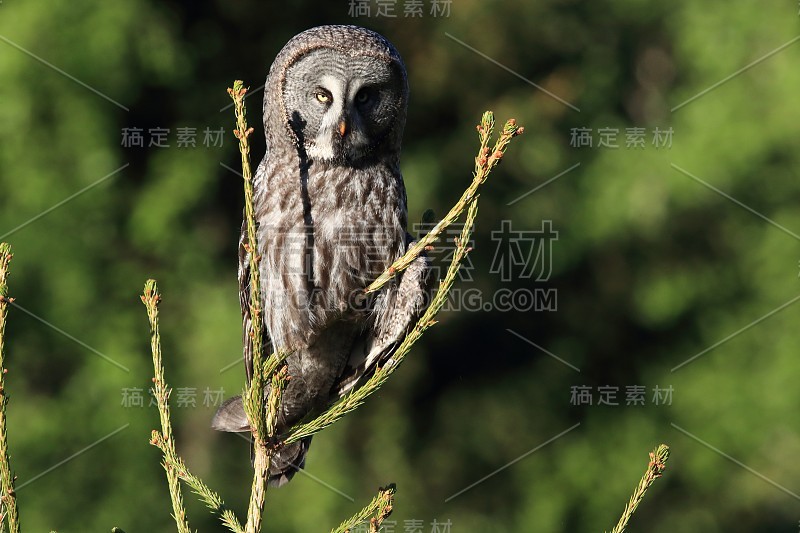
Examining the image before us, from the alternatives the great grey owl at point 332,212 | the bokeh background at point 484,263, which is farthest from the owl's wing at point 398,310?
the bokeh background at point 484,263

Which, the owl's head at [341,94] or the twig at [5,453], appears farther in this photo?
the owl's head at [341,94]

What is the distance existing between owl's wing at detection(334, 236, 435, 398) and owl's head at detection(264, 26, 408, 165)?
38 centimetres

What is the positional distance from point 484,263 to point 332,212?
3695 millimetres

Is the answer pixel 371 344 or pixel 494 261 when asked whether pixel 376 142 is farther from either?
pixel 494 261

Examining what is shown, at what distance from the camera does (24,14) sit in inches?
220

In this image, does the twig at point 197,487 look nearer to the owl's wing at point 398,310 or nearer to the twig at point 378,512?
the twig at point 378,512

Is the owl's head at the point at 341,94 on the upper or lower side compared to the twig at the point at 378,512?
upper

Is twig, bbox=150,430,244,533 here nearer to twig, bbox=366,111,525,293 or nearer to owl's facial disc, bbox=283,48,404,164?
twig, bbox=366,111,525,293

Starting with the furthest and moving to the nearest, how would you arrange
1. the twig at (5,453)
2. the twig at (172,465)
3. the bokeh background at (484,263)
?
the bokeh background at (484,263)
the twig at (172,465)
the twig at (5,453)

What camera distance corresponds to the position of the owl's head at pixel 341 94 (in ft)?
10.3

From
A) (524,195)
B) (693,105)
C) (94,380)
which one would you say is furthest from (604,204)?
(94,380)

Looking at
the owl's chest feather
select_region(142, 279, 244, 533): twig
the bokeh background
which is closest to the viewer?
select_region(142, 279, 244, 533): twig

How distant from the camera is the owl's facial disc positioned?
3139mm

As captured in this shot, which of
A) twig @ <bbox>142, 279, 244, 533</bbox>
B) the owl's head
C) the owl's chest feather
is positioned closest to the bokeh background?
the owl's head
